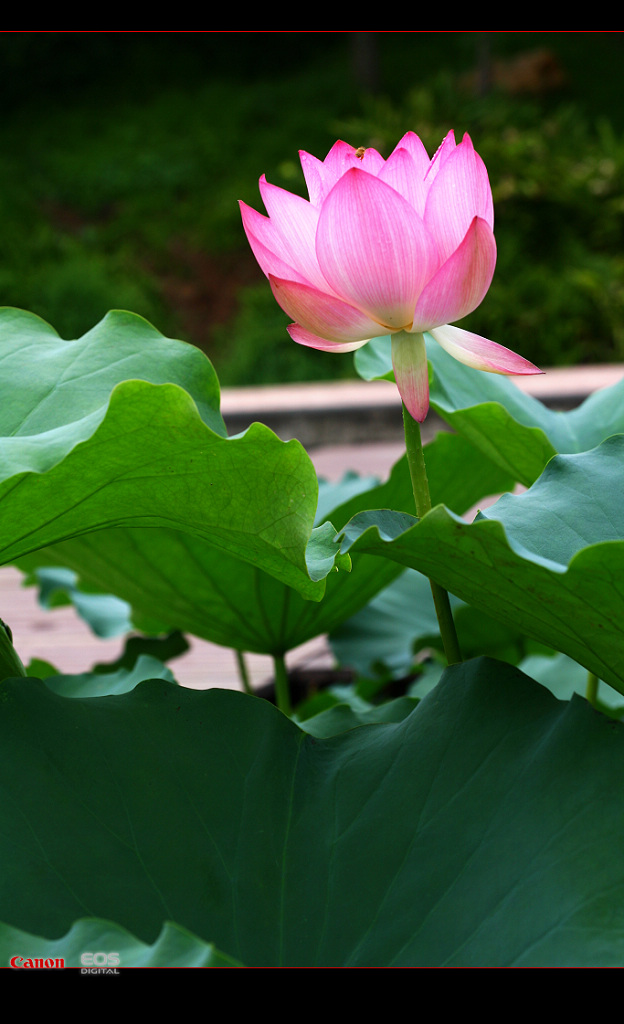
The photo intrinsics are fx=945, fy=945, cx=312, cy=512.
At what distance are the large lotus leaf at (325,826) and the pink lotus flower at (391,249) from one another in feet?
0.50

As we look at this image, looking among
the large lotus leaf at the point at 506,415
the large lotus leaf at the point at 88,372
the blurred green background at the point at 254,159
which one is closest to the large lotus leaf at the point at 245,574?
the large lotus leaf at the point at 506,415

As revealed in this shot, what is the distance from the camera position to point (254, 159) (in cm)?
879

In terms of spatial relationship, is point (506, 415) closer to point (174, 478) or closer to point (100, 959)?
point (174, 478)

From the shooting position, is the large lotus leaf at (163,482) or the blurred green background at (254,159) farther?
the blurred green background at (254,159)

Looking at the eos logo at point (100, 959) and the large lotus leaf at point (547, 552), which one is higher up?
the large lotus leaf at point (547, 552)

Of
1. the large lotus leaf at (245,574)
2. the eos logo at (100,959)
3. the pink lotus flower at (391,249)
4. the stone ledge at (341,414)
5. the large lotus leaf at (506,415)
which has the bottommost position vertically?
the stone ledge at (341,414)

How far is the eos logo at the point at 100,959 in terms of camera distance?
0.32 meters

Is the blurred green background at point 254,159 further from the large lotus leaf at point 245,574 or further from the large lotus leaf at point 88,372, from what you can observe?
the large lotus leaf at point 88,372

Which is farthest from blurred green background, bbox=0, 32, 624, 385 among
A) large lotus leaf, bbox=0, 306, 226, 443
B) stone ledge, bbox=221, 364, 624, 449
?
large lotus leaf, bbox=0, 306, 226, 443

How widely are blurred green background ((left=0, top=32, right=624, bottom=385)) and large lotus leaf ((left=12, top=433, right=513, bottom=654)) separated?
4.94 m

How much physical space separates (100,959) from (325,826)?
0.12 m

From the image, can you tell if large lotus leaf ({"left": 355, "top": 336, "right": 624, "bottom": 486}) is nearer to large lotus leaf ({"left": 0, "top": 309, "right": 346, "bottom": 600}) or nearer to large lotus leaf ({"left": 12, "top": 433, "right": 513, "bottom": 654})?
large lotus leaf ({"left": 12, "top": 433, "right": 513, "bottom": 654})

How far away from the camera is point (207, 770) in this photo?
0.42 metres

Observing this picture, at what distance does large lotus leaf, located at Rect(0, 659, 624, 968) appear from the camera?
1.20 ft
